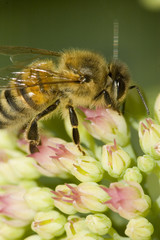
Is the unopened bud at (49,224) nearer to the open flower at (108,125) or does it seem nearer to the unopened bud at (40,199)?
the unopened bud at (40,199)

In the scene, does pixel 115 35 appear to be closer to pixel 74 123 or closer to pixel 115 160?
pixel 74 123

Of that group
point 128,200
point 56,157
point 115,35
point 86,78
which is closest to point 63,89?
point 86,78

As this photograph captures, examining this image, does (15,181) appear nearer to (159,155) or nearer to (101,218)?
(101,218)

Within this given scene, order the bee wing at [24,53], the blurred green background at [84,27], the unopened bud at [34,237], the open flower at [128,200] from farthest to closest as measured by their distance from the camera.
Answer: the blurred green background at [84,27] → the bee wing at [24,53] → the unopened bud at [34,237] → the open flower at [128,200]

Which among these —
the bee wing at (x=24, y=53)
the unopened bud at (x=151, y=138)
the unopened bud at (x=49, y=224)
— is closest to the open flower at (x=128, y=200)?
the unopened bud at (x=151, y=138)

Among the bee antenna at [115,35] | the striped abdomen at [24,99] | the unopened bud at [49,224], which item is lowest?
the unopened bud at [49,224]
